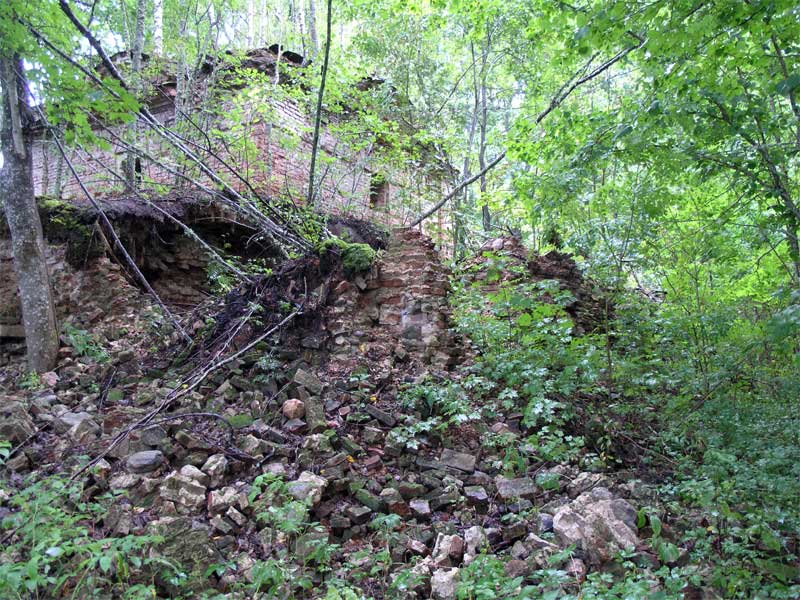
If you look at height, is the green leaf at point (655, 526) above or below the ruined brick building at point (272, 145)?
below

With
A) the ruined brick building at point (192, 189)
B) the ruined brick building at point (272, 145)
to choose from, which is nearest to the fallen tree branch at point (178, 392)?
the ruined brick building at point (192, 189)

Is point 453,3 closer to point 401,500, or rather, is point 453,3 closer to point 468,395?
point 468,395

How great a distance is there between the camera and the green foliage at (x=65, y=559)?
2.65 meters

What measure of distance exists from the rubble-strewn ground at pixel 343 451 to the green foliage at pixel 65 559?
33mm

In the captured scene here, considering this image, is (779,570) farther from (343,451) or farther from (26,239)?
(26,239)

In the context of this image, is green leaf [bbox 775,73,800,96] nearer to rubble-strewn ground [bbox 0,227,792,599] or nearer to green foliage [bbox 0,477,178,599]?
rubble-strewn ground [bbox 0,227,792,599]

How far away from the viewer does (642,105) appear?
15.9ft

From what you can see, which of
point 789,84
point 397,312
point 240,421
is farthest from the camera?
point 397,312

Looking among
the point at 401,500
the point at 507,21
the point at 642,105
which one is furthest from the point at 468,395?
the point at 507,21

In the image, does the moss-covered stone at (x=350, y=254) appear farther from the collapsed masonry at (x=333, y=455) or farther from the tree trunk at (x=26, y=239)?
the tree trunk at (x=26, y=239)

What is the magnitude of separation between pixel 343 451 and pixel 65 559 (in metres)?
1.93

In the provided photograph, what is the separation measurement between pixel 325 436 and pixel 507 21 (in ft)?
Result: 31.3

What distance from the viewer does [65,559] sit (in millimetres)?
3102

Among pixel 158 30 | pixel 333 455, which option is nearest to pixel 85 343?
pixel 333 455
